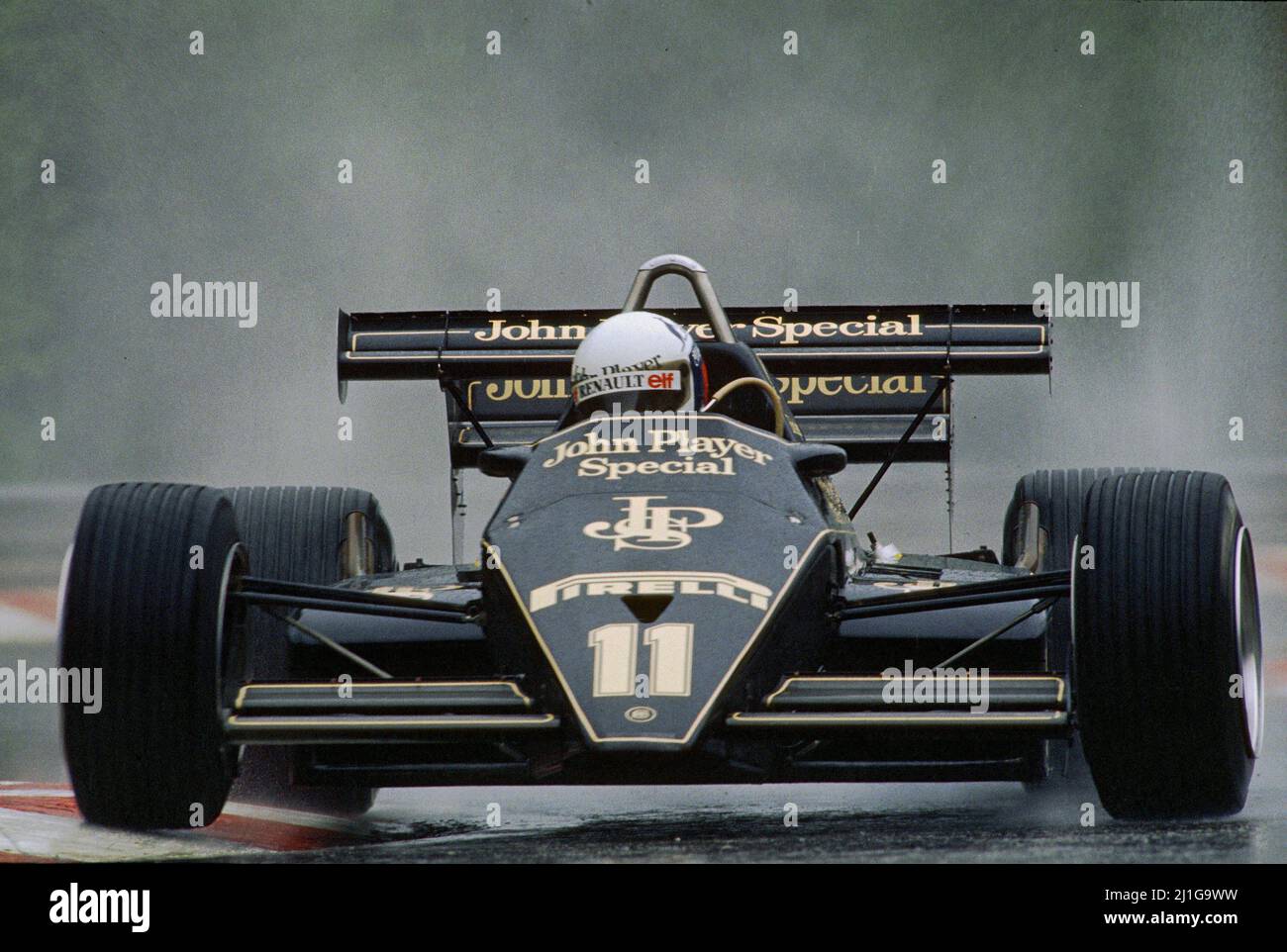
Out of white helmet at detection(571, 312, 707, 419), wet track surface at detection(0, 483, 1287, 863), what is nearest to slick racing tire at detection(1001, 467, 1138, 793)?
wet track surface at detection(0, 483, 1287, 863)

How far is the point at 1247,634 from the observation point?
15.0 ft

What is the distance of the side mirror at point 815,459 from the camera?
511 cm

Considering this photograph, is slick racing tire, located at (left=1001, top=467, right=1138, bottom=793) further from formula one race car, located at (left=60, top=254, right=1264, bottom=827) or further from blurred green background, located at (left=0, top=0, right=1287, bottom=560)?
blurred green background, located at (left=0, top=0, right=1287, bottom=560)

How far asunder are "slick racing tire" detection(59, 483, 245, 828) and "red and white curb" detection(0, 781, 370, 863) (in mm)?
111

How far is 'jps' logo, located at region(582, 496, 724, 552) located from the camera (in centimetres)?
448

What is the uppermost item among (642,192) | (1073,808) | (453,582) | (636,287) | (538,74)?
(538,74)

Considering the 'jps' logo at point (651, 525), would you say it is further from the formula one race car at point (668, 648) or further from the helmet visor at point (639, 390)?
the helmet visor at point (639, 390)

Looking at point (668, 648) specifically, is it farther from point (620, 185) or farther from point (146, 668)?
point (620, 185)

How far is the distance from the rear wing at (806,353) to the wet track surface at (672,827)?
1366 millimetres

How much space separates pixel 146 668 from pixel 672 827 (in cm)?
151
